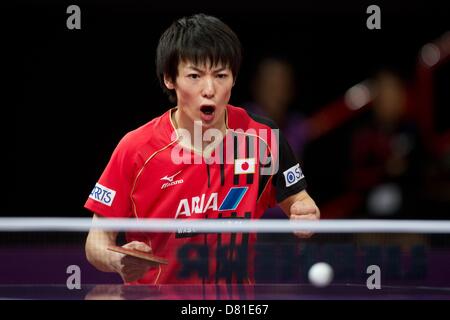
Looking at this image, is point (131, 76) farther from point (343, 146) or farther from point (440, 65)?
point (440, 65)

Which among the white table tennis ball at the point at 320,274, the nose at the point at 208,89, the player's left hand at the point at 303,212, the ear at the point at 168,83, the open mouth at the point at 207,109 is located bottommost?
the white table tennis ball at the point at 320,274

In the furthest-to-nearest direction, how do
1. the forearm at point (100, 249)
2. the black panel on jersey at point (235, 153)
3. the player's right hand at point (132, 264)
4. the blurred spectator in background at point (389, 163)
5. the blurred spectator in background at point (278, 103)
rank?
the blurred spectator in background at point (389, 163)
the blurred spectator in background at point (278, 103)
the black panel on jersey at point (235, 153)
the forearm at point (100, 249)
the player's right hand at point (132, 264)

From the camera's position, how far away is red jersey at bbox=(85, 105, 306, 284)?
358 centimetres

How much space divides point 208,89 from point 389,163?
2943mm

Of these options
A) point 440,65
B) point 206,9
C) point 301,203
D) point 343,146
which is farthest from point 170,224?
point 440,65

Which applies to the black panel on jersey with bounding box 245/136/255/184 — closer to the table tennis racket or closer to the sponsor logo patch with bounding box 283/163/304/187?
the sponsor logo patch with bounding box 283/163/304/187

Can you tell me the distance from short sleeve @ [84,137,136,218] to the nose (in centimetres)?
36

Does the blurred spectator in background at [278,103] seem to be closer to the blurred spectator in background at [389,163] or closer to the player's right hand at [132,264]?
the blurred spectator in background at [389,163]

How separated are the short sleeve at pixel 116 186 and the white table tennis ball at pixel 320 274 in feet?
2.58

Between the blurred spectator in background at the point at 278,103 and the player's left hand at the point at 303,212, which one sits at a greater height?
the blurred spectator in background at the point at 278,103

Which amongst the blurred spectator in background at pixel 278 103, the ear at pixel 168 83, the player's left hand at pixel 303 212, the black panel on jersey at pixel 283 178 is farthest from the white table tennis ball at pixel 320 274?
the blurred spectator in background at pixel 278 103

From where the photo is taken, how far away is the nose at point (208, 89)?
3553mm

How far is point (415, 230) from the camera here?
12.7ft

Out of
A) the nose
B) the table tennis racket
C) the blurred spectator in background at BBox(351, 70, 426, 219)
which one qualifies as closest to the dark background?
the blurred spectator in background at BBox(351, 70, 426, 219)
